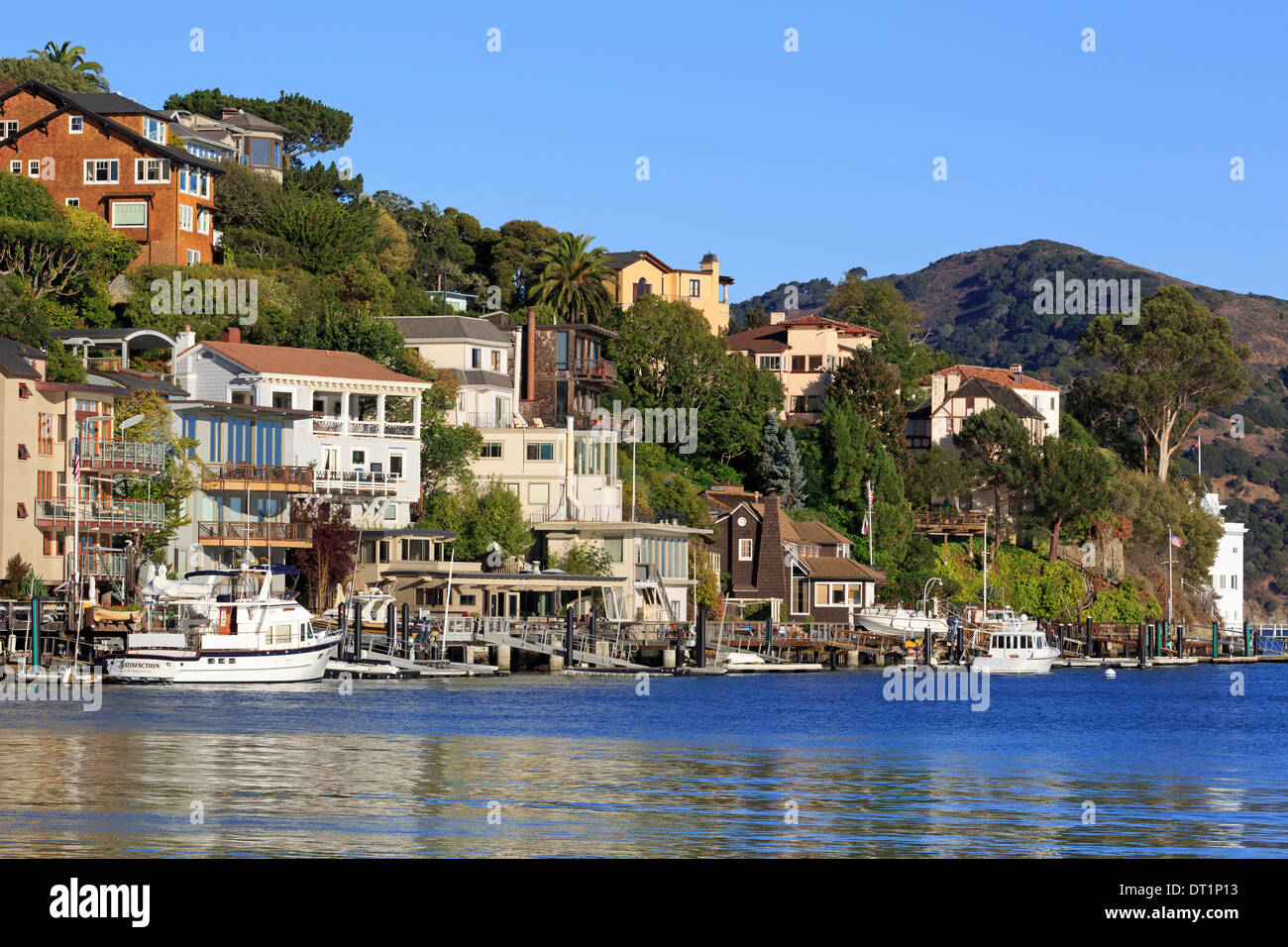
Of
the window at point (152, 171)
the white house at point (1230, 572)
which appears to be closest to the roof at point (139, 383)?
the window at point (152, 171)

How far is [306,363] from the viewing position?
8506 centimetres

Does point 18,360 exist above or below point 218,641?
above

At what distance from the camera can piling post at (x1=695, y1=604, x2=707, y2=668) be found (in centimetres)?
8250

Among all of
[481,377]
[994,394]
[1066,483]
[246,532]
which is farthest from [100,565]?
[994,394]

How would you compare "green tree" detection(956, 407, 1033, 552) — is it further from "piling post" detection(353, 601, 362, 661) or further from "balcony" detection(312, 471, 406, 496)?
"piling post" detection(353, 601, 362, 661)

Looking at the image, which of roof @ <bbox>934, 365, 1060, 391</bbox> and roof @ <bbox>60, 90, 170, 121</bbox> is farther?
roof @ <bbox>934, 365, 1060, 391</bbox>

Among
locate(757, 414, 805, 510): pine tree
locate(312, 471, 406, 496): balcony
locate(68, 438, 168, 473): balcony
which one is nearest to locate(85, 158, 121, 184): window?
locate(312, 471, 406, 496): balcony

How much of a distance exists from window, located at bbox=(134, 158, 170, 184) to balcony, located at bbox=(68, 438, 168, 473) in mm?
28908

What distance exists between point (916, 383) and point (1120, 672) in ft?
120

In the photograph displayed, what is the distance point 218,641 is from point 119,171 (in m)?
45.3

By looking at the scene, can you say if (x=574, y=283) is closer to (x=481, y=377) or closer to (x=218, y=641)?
(x=481, y=377)

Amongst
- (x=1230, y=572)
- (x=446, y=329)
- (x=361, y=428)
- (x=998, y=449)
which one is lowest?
(x=1230, y=572)

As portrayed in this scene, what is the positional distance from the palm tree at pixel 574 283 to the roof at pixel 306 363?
107ft

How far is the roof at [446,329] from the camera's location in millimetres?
100312
